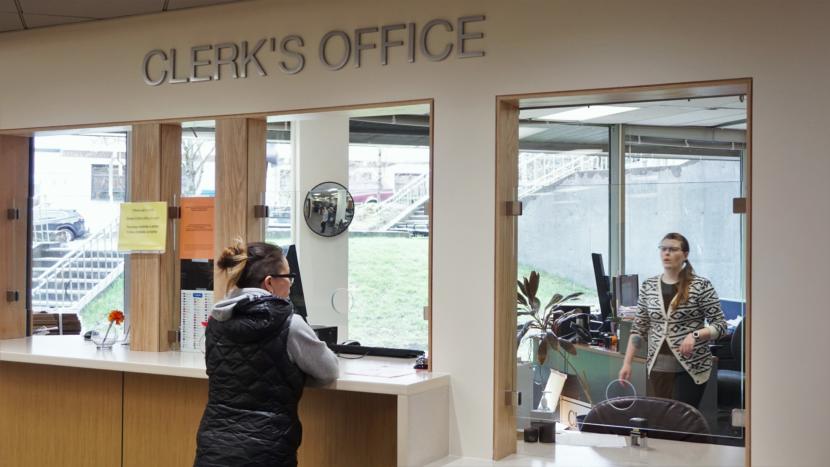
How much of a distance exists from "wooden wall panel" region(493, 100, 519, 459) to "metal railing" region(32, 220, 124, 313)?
3.03 metres

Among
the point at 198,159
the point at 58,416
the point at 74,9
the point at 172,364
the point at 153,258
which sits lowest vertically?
the point at 58,416

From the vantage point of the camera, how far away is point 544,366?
403 centimetres

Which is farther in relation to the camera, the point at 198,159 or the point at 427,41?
the point at 198,159

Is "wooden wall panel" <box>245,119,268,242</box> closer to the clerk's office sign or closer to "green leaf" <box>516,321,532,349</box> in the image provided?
the clerk's office sign

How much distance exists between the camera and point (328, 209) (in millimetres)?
6402

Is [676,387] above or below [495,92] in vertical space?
below

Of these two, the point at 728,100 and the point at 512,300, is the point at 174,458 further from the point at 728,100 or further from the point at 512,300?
the point at 728,100

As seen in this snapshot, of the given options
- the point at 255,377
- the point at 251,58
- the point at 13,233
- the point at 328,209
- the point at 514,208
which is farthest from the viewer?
Answer: the point at 328,209

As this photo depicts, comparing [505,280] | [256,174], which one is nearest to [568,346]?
[505,280]

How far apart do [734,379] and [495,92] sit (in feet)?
5.09

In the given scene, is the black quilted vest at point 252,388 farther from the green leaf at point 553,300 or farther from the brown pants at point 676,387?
the brown pants at point 676,387

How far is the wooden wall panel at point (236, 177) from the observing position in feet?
14.6

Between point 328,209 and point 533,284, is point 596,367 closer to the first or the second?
point 533,284

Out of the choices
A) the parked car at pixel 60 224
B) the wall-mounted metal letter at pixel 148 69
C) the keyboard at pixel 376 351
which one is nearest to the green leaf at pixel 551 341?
the keyboard at pixel 376 351
